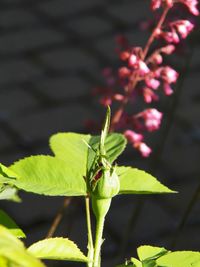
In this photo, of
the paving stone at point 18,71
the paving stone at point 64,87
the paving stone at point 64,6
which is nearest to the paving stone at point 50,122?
the paving stone at point 64,87

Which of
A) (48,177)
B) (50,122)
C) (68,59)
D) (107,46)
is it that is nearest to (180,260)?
(48,177)

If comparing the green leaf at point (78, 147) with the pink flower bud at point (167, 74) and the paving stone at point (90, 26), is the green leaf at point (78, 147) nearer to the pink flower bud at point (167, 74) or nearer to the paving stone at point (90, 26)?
the pink flower bud at point (167, 74)

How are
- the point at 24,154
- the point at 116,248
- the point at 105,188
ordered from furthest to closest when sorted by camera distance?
the point at 24,154 < the point at 116,248 < the point at 105,188

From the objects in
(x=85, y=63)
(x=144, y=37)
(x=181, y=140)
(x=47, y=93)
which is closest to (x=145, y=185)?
(x=181, y=140)

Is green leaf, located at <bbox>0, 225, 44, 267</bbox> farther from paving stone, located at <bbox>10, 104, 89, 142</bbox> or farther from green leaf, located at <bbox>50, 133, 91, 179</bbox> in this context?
paving stone, located at <bbox>10, 104, 89, 142</bbox>

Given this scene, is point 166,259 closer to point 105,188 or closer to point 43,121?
point 105,188

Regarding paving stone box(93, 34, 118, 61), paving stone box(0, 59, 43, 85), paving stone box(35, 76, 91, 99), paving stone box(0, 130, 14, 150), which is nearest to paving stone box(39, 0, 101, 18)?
paving stone box(93, 34, 118, 61)
